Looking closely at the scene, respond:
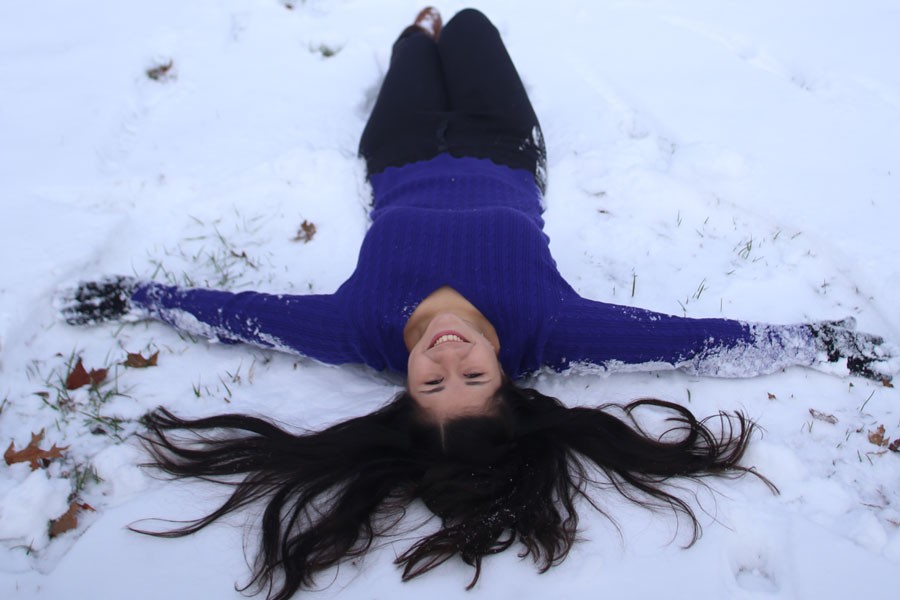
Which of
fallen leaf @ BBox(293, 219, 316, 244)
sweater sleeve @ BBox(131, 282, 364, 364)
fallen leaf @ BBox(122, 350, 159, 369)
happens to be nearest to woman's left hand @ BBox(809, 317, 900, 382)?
sweater sleeve @ BBox(131, 282, 364, 364)

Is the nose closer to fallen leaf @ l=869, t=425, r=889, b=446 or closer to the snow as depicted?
the snow

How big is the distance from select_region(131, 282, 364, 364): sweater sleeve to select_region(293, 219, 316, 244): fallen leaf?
66 centimetres

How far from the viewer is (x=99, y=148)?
3.52 metres

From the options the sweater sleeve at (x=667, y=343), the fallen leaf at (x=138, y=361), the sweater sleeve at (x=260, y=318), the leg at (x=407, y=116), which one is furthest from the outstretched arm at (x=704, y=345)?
the fallen leaf at (x=138, y=361)

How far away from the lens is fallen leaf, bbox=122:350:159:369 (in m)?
2.72

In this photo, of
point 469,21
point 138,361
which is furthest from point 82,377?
point 469,21

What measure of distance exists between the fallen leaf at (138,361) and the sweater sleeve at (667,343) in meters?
1.75

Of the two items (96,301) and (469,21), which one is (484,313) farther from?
(469,21)

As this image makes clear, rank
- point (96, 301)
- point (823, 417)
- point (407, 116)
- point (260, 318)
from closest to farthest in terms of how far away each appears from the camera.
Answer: point (823, 417)
point (260, 318)
point (96, 301)
point (407, 116)

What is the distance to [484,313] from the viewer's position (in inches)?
99.8

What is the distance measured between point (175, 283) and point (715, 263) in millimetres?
2762

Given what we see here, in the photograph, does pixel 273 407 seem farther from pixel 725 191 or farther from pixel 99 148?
pixel 725 191

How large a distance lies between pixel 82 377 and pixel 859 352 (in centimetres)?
332

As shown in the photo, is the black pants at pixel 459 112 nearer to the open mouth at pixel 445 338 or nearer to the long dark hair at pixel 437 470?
the open mouth at pixel 445 338
